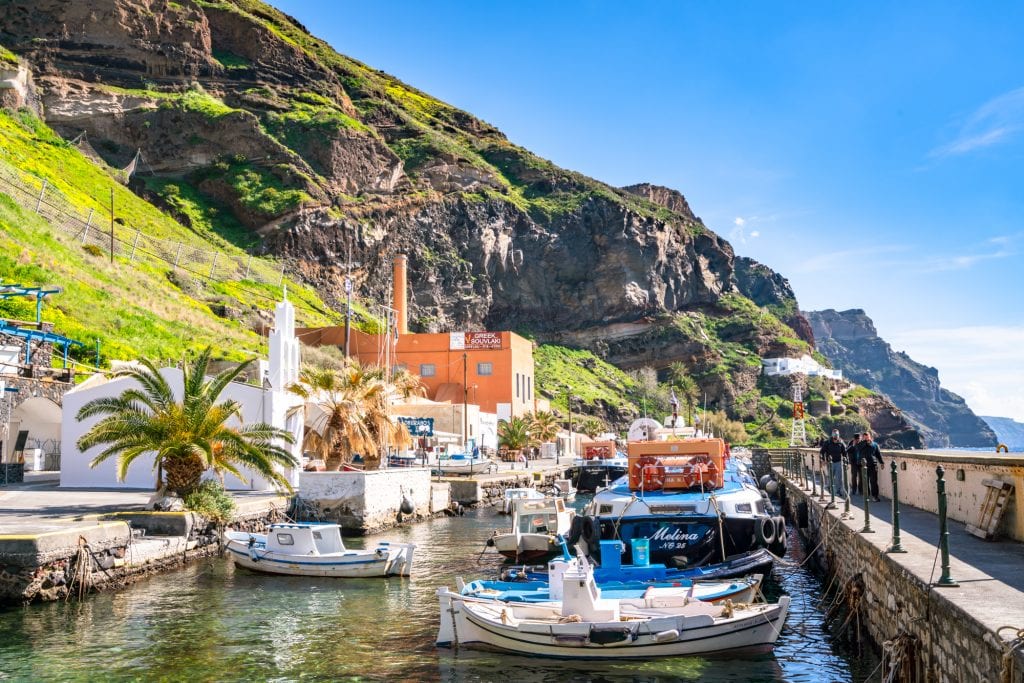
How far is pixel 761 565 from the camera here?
1720cm

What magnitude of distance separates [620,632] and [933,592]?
4.83 m

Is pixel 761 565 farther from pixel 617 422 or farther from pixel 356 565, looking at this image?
pixel 617 422

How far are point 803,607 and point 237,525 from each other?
15909mm

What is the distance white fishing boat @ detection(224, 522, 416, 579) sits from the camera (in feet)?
69.8

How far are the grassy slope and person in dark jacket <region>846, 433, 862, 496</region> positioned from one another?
3467 cm

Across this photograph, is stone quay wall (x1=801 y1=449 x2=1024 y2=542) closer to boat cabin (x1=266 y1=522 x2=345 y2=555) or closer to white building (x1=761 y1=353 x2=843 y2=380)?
boat cabin (x1=266 y1=522 x2=345 y2=555)

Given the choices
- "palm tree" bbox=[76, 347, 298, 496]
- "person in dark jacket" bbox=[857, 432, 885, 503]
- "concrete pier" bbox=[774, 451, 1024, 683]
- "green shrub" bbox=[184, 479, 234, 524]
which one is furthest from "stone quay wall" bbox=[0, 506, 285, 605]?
"person in dark jacket" bbox=[857, 432, 885, 503]

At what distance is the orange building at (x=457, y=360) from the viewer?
247ft

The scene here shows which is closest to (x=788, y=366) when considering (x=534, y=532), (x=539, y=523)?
(x=539, y=523)

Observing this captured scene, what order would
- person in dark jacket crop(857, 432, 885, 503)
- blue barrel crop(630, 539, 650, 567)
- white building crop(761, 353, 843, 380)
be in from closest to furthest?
blue barrel crop(630, 539, 650, 567) < person in dark jacket crop(857, 432, 885, 503) < white building crop(761, 353, 843, 380)

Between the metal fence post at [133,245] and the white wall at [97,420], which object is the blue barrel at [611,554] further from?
the metal fence post at [133,245]

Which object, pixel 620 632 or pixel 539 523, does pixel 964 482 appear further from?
pixel 539 523

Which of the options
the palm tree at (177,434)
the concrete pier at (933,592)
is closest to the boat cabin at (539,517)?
the palm tree at (177,434)

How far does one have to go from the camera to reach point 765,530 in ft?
59.6
